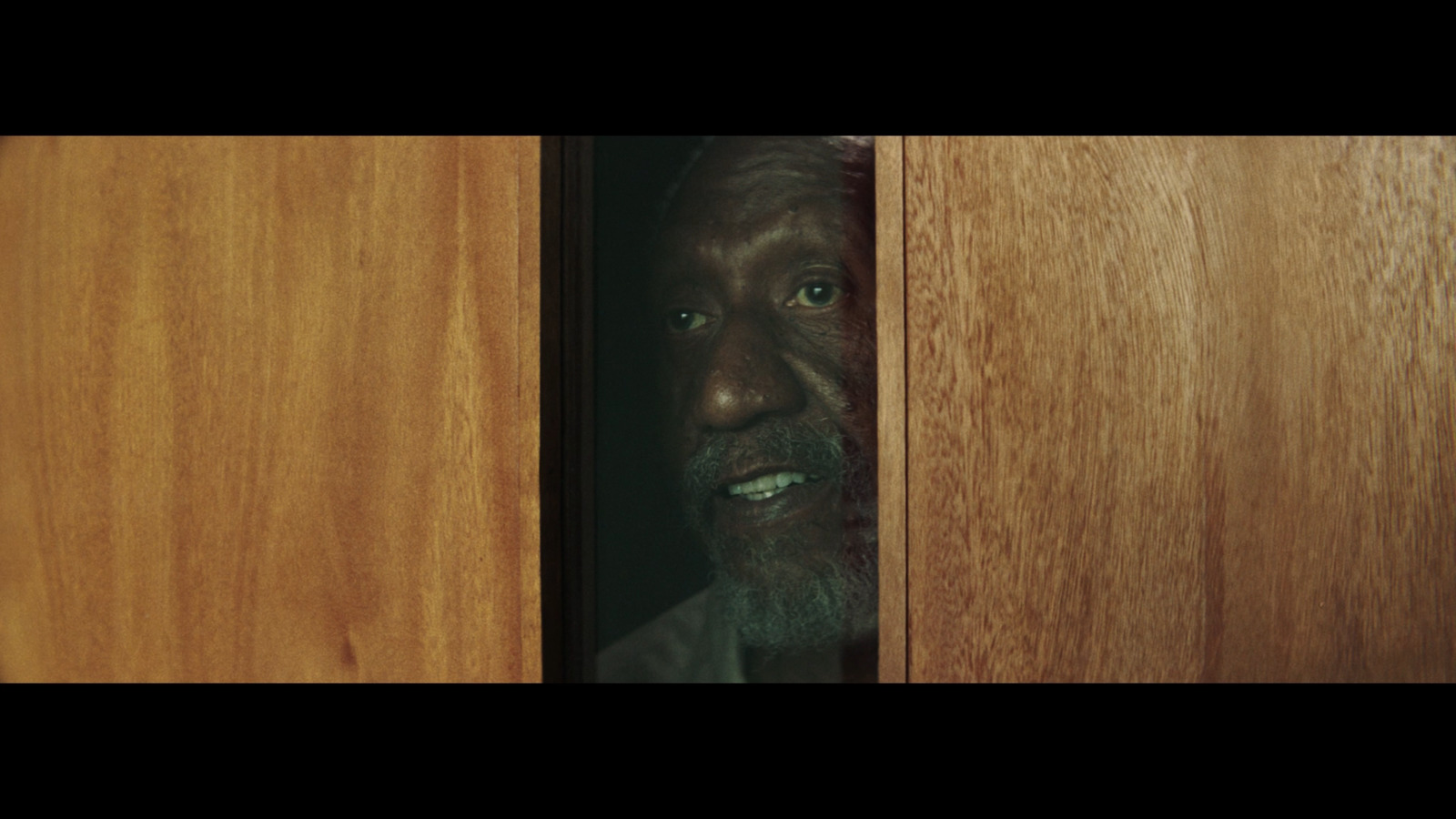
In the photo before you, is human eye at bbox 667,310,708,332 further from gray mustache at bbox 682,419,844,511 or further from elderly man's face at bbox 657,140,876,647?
gray mustache at bbox 682,419,844,511

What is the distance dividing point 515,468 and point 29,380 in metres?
0.60

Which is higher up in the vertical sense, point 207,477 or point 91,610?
point 207,477

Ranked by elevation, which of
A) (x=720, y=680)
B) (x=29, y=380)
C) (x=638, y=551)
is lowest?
(x=720, y=680)

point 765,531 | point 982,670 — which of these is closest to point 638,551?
point 765,531

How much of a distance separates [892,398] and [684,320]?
0.24 m

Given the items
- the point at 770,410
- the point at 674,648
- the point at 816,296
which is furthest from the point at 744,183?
the point at 674,648

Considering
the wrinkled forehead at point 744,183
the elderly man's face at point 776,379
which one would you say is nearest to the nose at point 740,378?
the elderly man's face at point 776,379

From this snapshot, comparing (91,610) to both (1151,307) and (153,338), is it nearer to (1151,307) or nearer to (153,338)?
(153,338)

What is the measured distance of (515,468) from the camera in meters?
0.93

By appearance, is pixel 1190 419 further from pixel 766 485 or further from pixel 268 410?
pixel 268 410

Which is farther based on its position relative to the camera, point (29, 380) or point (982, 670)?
point (29, 380)

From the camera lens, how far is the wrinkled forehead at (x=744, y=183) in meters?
0.94

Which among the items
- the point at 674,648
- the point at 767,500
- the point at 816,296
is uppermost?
the point at 816,296

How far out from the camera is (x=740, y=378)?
96cm
